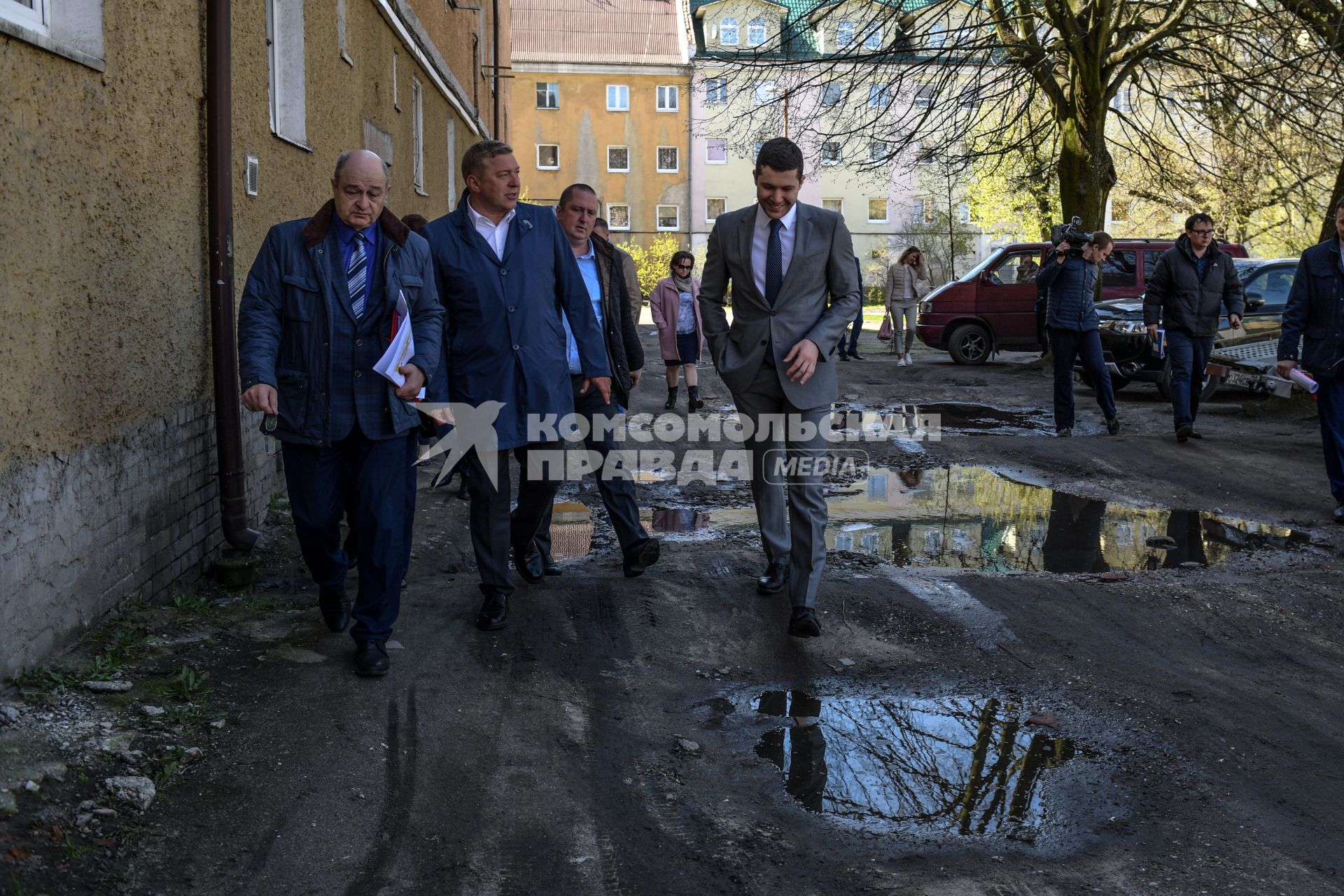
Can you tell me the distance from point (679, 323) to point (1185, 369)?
5453 mm

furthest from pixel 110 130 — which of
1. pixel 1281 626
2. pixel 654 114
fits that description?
pixel 654 114

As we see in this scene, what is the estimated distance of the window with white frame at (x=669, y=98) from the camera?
185 ft

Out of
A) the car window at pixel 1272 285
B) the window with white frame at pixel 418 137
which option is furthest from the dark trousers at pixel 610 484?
the car window at pixel 1272 285

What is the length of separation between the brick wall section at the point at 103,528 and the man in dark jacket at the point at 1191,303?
26.6ft

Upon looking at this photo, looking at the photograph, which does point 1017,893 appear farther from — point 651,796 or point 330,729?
point 330,729

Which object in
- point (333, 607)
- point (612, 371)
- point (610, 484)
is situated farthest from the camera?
point (612, 371)

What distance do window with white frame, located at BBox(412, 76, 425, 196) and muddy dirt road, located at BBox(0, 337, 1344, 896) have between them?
379 inches

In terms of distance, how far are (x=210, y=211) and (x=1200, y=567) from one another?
213 inches

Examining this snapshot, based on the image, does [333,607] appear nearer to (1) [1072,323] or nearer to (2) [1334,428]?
(2) [1334,428]

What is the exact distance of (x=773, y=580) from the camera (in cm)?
597

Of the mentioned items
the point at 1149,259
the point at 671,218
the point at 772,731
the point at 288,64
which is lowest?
the point at 772,731

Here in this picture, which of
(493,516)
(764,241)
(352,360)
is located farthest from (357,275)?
(764,241)

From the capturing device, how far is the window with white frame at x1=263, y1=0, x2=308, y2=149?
862 centimetres

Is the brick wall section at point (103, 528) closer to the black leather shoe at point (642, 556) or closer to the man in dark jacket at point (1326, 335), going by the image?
the black leather shoe at point (642, 556)
